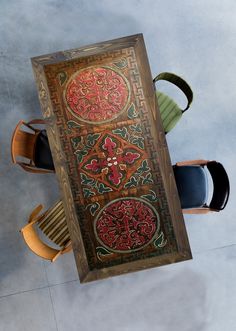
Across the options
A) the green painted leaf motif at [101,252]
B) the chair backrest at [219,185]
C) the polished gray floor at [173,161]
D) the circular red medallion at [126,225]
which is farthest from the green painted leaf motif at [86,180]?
the chair backrest at [219,185]

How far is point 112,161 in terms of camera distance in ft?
11.4

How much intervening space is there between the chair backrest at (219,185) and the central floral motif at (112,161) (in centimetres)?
72

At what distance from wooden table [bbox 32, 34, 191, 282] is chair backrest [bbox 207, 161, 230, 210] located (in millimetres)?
475

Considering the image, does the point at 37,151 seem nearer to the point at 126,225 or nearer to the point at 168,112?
the point at 126,225

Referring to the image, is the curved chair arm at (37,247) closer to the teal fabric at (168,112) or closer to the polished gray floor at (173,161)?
the polished gray floor at (173,161)

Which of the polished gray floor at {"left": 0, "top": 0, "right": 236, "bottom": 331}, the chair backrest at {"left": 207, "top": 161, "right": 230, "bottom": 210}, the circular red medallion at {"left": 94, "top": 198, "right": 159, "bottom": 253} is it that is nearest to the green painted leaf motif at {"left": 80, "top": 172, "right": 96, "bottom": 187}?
the circular red medallion at {"left": 94, "top": 198, "right": 159, "bottom": 253}

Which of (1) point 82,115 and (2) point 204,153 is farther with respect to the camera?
(2) point 204,153

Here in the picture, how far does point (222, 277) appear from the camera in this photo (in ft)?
14.2

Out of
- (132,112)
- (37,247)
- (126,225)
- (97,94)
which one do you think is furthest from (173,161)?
(37,247)

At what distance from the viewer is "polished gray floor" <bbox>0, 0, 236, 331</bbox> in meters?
4.25

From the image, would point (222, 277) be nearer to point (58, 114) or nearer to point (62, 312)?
point (62, 312)

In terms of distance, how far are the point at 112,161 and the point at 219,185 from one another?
3.32 feet

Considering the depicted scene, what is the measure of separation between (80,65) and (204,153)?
165cm

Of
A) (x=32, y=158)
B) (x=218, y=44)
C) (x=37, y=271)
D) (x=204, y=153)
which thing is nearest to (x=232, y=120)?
(x=204, y=153)
